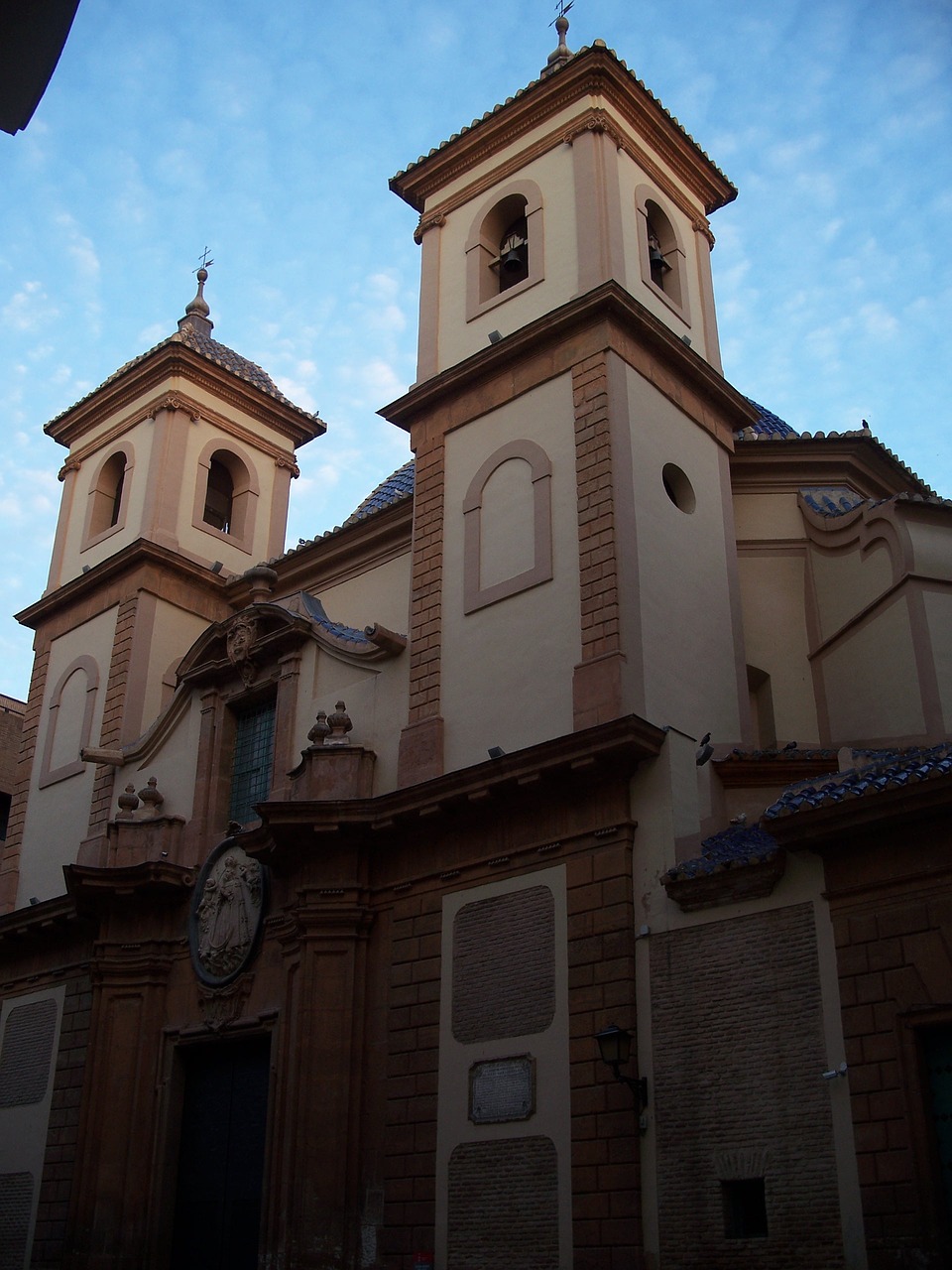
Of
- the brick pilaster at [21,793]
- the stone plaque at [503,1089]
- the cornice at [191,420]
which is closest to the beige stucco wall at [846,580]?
the stone plaque at [503,1089]

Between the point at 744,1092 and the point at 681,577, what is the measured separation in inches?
251

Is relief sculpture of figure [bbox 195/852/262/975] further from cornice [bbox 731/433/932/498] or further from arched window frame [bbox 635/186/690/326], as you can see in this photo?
arched window frame [bbox 635/186/690/326]

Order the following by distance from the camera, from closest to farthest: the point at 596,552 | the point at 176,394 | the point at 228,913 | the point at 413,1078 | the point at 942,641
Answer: the point at 413,1078, the point at 942,641, the point at 596,552, the point at 228,913, the point at 176,394

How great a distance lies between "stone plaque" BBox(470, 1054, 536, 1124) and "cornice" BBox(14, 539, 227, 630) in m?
11.4

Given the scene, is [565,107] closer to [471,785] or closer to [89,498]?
[471,785]

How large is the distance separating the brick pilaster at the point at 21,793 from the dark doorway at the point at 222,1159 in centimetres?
587

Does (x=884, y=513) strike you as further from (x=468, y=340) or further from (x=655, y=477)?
(x=468, y=340)

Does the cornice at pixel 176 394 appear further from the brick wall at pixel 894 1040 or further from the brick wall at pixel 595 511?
the brick wall at pixel 894 1040

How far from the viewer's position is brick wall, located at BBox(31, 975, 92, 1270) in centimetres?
1797

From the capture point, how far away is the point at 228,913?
17.9 metres

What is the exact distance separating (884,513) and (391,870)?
23.4 ft

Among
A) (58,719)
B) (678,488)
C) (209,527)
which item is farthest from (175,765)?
(678,488)

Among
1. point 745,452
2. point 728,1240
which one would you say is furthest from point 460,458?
point 728,1240

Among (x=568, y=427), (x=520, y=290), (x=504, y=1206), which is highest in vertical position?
(x=520, y=290)
